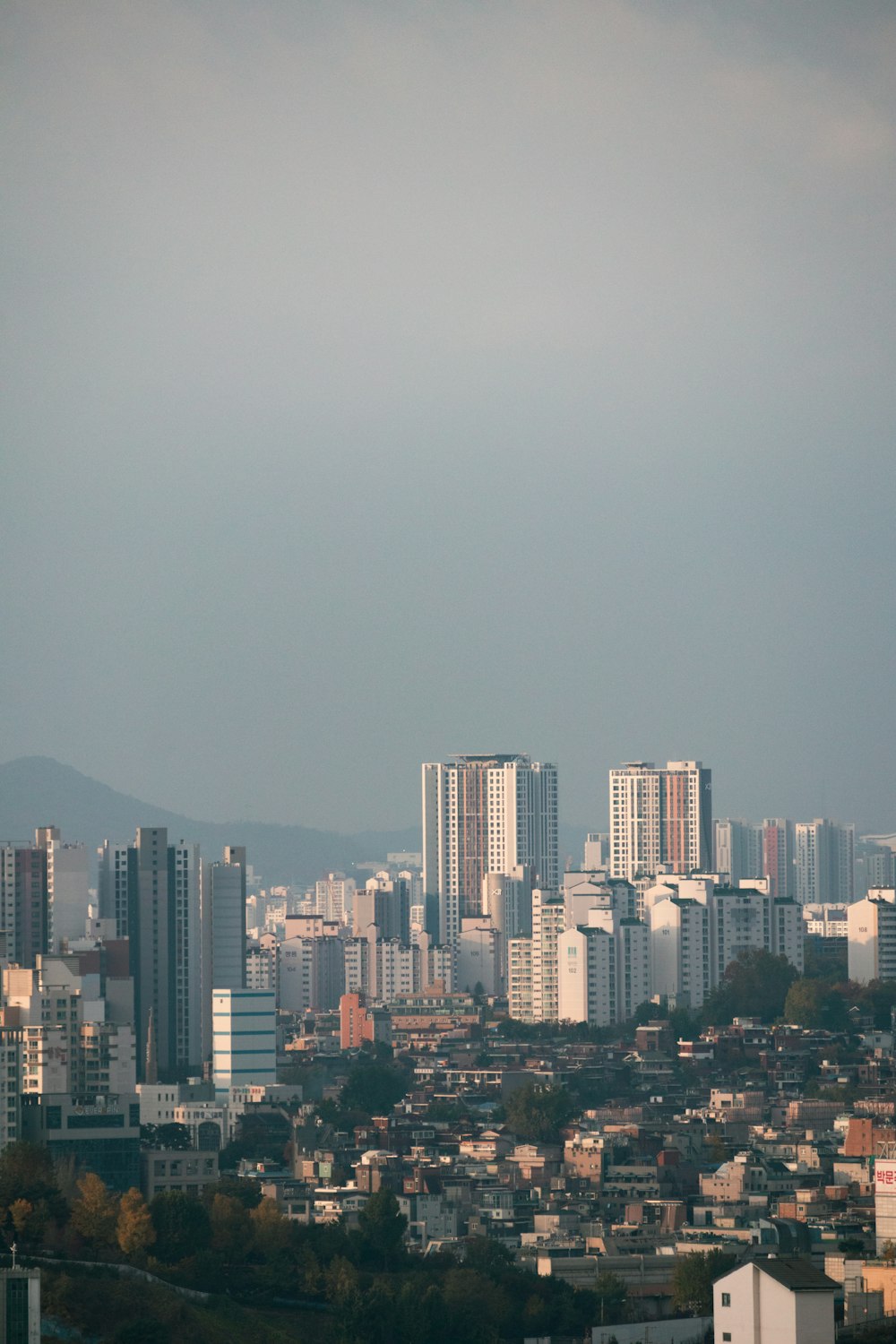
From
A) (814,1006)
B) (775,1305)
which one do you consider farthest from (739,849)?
(775,1305)

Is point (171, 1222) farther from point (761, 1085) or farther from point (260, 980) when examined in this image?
point (260, 980)

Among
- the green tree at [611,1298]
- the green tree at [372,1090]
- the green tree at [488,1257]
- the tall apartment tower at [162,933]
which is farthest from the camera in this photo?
the tall apartment tower at [162,933]

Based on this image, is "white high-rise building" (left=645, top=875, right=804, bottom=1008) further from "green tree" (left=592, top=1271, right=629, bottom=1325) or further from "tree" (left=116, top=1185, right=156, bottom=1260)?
"tree" (left=116, top=1185, right=156, bottom=1260)

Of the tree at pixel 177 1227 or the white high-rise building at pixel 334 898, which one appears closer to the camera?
the tree at pixel 177 1227

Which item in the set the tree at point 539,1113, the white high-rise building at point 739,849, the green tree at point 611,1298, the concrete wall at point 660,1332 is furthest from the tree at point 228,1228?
the white high-rise building at point 739,849

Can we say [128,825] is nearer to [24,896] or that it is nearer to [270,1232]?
[24,896]

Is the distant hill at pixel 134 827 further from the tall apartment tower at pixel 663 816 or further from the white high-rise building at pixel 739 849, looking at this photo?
the tall apartment tower at pixel 663 816
